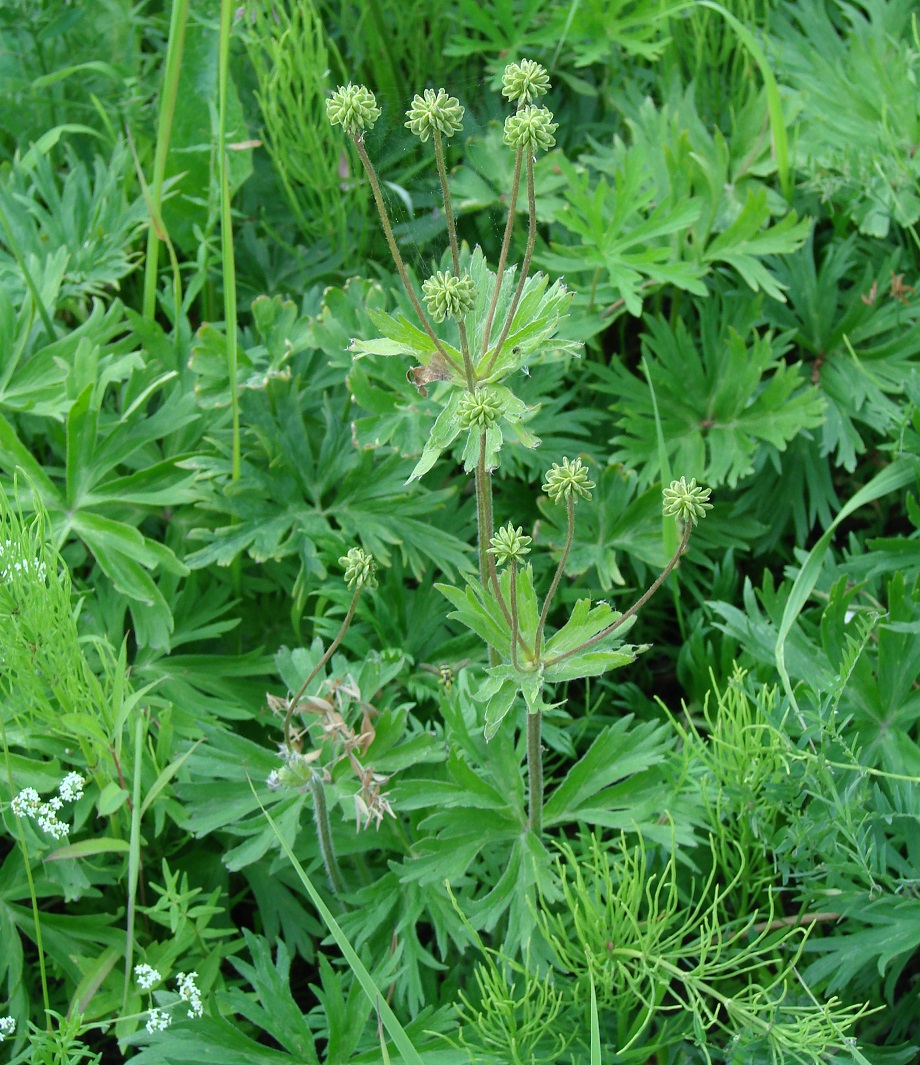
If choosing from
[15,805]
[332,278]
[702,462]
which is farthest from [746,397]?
[15,805]

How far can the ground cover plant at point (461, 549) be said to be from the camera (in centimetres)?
140

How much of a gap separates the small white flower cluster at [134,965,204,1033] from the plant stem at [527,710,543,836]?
51cm

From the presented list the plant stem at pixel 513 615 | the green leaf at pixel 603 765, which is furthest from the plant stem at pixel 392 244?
the green leaf at pixel 603 765

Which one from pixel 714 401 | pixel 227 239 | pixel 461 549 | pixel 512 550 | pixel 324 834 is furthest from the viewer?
pixel 714 401

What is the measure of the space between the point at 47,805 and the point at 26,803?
0.04m

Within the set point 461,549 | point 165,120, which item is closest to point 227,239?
point 165,120

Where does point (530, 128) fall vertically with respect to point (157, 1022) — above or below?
above

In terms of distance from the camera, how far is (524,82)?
1.08 meters

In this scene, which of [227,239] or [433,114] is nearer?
[433,114]

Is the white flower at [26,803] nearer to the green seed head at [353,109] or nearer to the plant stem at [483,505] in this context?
the plant stem at [483,505]

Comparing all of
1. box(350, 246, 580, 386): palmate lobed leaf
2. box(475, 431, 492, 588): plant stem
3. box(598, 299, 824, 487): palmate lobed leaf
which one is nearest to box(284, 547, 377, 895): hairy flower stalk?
box(475, 431, 492, 588): plant stem

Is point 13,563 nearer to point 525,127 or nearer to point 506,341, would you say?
point 506,341

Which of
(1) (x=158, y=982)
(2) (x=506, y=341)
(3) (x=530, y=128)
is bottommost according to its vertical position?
(1) (x=158, y=982)

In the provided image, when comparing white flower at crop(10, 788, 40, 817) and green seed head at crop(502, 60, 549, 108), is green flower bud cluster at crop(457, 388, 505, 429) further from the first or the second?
white flower at crop(10, 788, 40, 817)
